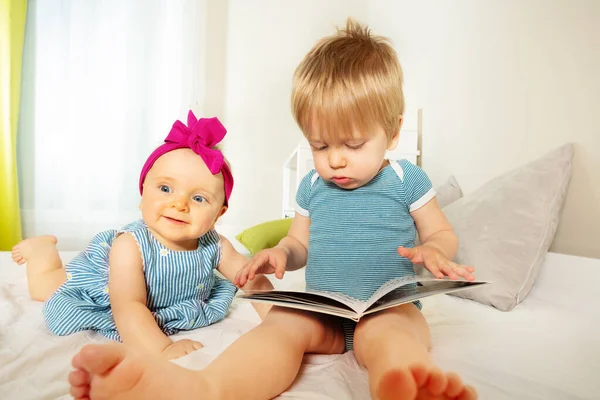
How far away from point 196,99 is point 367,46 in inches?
86.8

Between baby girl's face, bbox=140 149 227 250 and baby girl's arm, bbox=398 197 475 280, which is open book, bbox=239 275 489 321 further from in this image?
baby girl's face, bbox=140 149 227 250

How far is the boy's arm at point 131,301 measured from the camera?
80cm

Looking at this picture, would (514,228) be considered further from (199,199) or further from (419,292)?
(199,199)

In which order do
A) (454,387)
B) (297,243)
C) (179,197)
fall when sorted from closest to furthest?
(454,387) → (179,197) → (297,243)

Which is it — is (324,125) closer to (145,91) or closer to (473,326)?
(473,326)

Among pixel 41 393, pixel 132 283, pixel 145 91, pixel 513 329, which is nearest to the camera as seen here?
pixel 41 393

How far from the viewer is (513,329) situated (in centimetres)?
96

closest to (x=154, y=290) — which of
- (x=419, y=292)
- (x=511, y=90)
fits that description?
(x=419, y=292)

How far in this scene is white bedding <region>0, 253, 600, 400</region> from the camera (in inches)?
25.2

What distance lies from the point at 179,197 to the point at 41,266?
572 mm

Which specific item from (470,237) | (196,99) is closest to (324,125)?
(470,237)

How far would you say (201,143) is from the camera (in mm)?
927

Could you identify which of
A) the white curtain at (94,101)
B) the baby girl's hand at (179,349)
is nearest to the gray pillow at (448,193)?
the baby girl's hand at (179,349)

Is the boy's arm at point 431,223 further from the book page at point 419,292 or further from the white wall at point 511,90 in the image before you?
the white wall at point 511,90
